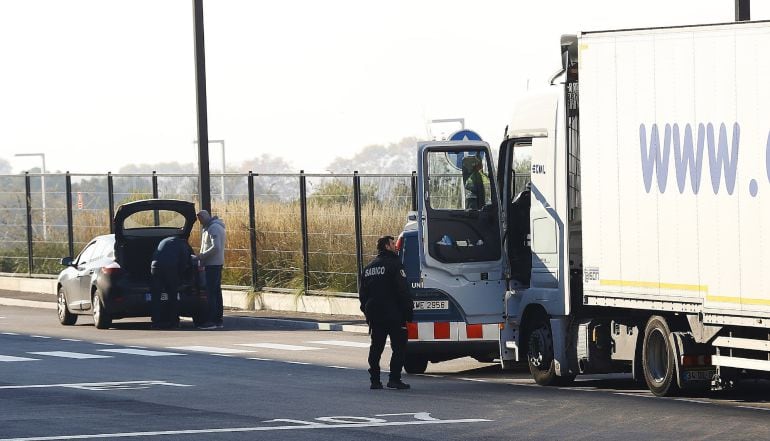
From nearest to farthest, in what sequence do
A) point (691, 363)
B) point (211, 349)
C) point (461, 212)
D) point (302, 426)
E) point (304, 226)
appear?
point (302, 426), point (691, 363), point (461, 212), point (211, 349), point (304, 226)

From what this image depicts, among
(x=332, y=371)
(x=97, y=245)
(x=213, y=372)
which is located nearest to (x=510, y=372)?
(x=332, y=371)

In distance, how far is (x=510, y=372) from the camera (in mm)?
21375

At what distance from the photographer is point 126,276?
94.0 feet

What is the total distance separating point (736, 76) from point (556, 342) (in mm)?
4006

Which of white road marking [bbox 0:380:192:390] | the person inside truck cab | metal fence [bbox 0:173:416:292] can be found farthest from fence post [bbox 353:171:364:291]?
white road marking [bbox 0:380:192:390]

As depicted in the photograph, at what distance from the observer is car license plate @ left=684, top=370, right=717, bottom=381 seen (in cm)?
1662

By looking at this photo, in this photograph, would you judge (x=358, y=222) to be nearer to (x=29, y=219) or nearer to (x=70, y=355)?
(x=70, y=355)

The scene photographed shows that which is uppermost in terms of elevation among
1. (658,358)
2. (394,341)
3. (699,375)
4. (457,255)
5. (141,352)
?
(457,255)

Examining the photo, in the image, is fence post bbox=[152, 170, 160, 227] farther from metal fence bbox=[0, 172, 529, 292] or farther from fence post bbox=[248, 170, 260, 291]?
fence post bbox=[248, 170, 260, 291]

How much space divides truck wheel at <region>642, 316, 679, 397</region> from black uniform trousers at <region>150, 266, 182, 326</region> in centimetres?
1235

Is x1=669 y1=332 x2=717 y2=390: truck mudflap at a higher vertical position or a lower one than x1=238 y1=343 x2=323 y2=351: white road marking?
higher

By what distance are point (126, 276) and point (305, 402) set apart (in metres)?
12.2

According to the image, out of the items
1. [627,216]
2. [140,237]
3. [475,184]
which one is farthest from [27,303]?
[627,216]

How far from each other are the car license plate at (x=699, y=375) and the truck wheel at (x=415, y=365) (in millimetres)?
4912
